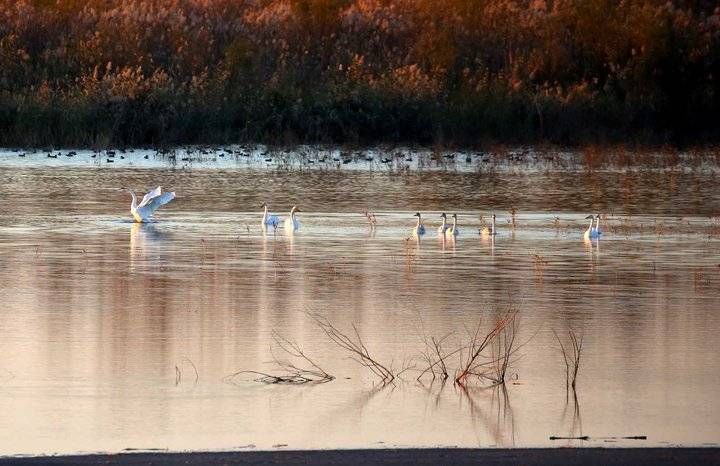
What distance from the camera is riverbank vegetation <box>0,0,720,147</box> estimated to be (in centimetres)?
3369

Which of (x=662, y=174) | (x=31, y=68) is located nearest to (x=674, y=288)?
(x=662, y=174)

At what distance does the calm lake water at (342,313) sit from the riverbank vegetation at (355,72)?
8.03 m

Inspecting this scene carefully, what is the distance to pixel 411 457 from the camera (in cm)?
759

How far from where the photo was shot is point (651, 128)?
1372 inches

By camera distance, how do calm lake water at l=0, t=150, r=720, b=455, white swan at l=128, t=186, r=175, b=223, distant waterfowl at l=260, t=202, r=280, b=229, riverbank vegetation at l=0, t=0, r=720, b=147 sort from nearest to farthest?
calm lake water at l=0, t=150, r=720, b=455 < distant waterfowl at l=260, t=202, r=280, b=229 < white swan at l=128, t=186, r=175, b=223 < riverbank vegetation at l=0, t=0, r=720, b=147

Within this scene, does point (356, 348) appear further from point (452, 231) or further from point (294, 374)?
point (452, 231)

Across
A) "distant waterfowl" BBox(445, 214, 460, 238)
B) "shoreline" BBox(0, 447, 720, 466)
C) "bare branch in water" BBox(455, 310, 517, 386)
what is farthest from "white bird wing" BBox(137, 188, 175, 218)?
"shoreline" BBox(0, 447, 720, 466)

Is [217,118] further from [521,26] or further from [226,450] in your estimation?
[226,450]

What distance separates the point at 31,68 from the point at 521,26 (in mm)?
12222

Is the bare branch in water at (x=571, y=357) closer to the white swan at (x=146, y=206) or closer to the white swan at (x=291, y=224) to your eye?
the white swan at (x=291, y=224)

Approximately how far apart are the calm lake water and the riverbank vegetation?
8.03 metres

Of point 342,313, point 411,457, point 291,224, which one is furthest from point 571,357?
point 291,224

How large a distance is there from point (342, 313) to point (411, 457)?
525cm

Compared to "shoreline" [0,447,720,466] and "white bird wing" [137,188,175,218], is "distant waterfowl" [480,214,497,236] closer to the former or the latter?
"white bird wing" [137,188,175,218]
